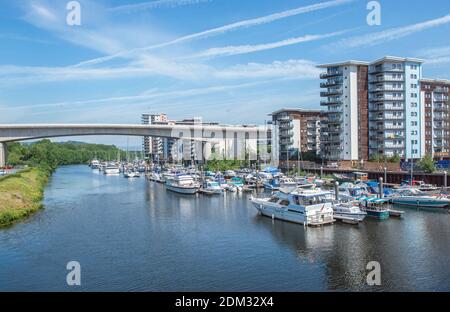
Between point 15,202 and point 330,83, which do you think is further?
point 330,83

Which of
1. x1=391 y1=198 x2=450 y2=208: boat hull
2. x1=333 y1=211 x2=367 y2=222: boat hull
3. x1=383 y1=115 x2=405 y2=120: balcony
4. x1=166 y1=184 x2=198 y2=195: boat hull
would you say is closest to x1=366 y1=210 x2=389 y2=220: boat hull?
x1=333 y1=211 x2=367 y2=222: boat hull

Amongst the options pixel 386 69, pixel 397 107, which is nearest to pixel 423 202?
pixel 397 107

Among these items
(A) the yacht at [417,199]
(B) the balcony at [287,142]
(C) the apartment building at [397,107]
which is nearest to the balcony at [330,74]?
(C) the apartment building at [397,107]

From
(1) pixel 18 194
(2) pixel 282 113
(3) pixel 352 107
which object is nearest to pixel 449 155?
(3) pixel 352 107

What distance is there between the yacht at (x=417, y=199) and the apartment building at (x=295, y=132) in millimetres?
39931

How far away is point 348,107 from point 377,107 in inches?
160

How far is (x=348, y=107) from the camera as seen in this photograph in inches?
2571

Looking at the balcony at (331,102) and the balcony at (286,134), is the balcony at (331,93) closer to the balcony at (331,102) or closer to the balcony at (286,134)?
the balcony at (331,102)

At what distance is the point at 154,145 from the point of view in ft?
513

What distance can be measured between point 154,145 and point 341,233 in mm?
132691

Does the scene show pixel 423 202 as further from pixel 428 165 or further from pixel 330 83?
pixel 330 83

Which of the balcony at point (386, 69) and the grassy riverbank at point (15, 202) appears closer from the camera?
the grassy riverbank at point (15, 202)

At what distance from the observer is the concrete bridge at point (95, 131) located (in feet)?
221
